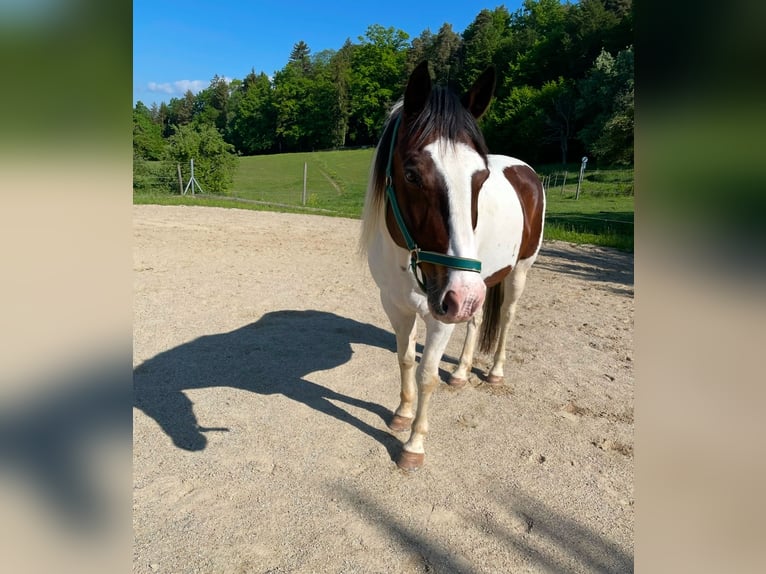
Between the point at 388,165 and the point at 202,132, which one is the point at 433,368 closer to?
the point at 388,165

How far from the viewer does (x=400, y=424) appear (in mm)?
3031

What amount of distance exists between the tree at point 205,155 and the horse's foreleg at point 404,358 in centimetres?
1830

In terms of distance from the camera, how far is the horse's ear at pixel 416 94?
196 centimetres

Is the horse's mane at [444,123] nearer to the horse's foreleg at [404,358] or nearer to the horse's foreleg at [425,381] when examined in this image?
the horse's foreleg at [425,381]

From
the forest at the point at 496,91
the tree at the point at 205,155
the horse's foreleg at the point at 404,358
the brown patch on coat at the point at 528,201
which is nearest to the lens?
the horse's foreleg at the point at 404,358

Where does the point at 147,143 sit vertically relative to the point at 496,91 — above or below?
below

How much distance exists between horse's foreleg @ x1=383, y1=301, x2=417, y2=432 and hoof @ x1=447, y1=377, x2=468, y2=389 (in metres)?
0.58

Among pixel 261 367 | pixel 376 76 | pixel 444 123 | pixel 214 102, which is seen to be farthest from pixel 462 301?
pixel 214 102

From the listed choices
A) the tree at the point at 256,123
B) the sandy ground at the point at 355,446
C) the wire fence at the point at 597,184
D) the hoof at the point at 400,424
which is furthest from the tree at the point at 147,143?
the tree at the point at 256,123

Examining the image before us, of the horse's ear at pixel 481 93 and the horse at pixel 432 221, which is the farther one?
the horse's ear at pixel 481 93

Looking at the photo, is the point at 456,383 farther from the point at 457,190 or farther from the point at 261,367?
the point at 457,190

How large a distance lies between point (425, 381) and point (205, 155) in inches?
779

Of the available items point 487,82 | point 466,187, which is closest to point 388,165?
point 466,187

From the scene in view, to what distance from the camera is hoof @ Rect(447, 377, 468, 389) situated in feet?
12.0
